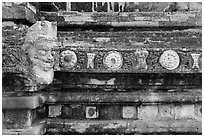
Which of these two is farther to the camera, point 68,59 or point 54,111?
point 54,111

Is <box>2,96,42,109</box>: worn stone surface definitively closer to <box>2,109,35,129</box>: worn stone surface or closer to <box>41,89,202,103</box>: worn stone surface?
<box>2,109,35,129</box>: worn stone surface

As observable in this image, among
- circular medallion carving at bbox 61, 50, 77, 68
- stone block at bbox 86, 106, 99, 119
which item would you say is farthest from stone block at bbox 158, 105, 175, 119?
circular medallion carving at bbox 61, 50, 77, 68

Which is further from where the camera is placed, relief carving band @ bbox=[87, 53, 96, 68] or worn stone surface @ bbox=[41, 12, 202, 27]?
worn stone surface @ bbox=[41, 12, 202, 27]

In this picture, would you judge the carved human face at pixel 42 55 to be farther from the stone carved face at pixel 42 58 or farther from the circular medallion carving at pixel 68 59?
the circular medallion carving at pixel 68 59

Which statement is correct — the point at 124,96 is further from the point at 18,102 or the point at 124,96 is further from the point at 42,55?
the point at 18,102

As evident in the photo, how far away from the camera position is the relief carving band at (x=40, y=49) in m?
2.81

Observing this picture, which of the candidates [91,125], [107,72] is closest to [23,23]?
[107,72]

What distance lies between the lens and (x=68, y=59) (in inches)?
116

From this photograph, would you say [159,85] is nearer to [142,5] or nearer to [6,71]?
[142,5]

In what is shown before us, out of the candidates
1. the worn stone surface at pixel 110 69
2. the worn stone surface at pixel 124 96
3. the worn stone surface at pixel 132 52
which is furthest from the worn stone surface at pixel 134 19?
the worn stone surface at pixel 124 96

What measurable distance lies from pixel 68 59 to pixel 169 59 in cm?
83

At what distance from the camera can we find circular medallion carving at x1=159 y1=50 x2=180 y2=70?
2.95 metres

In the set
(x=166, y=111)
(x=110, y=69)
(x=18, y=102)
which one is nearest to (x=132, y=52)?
(x=110, y=69)

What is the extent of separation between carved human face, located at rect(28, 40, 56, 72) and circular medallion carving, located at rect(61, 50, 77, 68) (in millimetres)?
129
